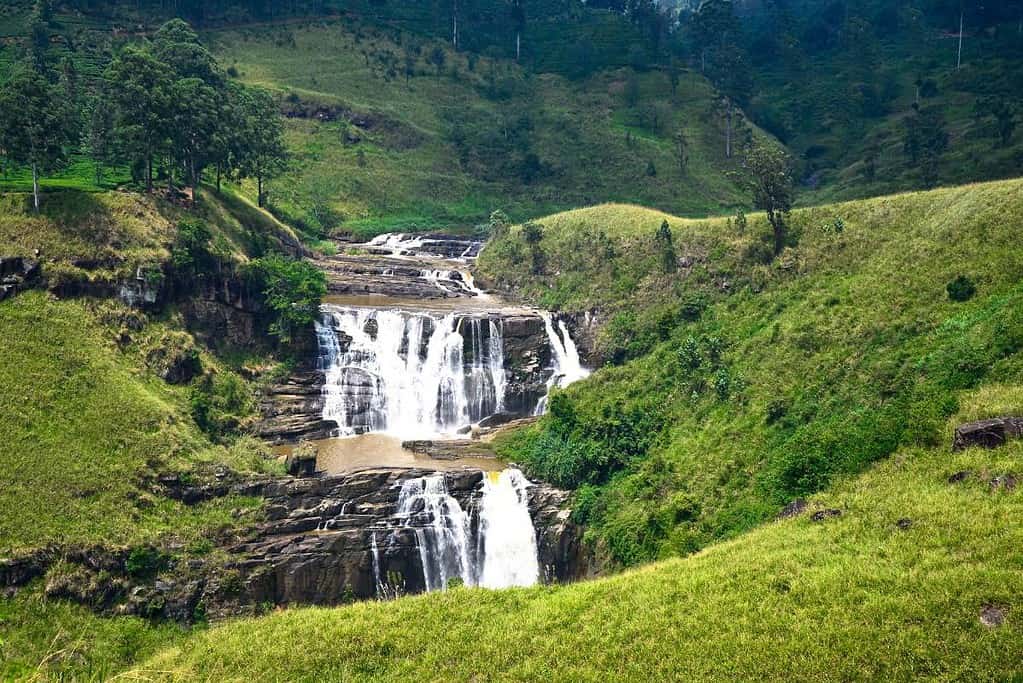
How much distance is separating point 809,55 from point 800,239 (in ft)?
248

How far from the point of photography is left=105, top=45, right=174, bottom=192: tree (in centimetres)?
4097

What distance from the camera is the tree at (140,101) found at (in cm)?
4097

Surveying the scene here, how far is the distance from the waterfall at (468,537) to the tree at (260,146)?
3156 cm

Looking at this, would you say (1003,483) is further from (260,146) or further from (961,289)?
(260,146)

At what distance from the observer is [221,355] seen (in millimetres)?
39219

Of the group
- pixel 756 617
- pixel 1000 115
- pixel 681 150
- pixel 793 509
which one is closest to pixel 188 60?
pixel 681 150

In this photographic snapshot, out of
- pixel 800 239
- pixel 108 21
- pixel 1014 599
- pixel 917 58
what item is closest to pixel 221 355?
pixel 800 239

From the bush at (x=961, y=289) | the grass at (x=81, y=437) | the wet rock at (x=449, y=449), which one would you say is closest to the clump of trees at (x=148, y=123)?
the grass at (x=81, y=437)

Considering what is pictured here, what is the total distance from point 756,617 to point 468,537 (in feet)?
47.4

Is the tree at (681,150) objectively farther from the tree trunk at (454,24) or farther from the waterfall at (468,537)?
the waterfall at (468,537)

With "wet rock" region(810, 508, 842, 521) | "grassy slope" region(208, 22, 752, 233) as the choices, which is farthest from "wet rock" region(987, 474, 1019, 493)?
"grassy slope" region(208, 22, 752, 233)

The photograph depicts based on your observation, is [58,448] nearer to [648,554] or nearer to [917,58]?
[648,554]

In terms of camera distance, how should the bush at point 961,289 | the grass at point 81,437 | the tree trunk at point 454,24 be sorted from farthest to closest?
the tree trunk at point 454,24
the bush at point 961,289
the grass at point 81,437

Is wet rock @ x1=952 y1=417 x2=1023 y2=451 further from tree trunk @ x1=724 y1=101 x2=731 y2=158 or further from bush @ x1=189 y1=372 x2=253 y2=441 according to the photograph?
tree trunk @ x1=724 y1=101 x2=731 y2=158
